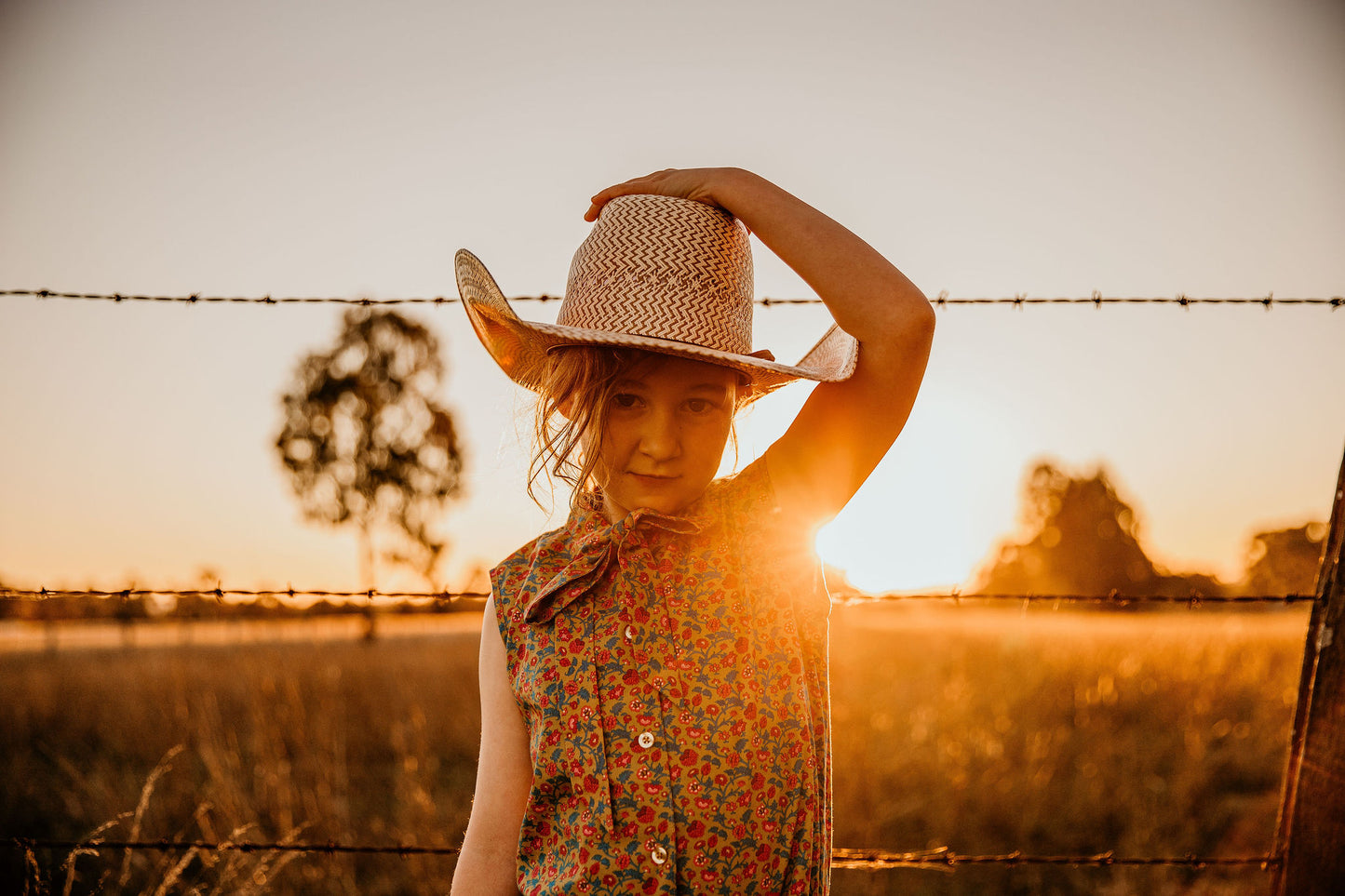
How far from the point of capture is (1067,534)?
132 ft

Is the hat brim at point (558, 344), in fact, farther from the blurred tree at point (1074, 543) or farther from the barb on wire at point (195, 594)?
the blurred tree at point (1074, 543)

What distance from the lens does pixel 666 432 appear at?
1.36m

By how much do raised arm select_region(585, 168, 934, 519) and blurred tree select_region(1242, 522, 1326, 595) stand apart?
2441cm

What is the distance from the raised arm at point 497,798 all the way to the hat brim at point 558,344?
1.71ft

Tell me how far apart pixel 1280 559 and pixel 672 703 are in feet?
98.5

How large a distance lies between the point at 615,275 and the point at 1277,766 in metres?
6.57

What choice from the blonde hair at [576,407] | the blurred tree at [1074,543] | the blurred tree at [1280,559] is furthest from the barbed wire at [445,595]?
the blurred tree at [1074,543]

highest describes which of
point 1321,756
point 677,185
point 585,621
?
point 677,185

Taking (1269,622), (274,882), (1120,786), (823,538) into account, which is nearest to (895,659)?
(1120,786)

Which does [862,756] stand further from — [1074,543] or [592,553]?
[1074,543]

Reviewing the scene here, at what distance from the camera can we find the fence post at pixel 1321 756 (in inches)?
68.3

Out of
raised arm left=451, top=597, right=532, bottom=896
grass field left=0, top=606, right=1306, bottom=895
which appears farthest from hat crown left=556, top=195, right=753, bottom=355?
grass field left=0, top=606, right=1306, bottom=895

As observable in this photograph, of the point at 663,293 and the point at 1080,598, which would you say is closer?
the point at 663,293

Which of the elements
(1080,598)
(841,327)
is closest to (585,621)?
(841,327)
